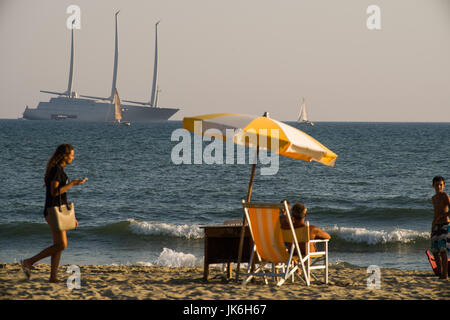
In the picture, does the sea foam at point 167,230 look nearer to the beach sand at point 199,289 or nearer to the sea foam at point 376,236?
the sea foam at point 376,236

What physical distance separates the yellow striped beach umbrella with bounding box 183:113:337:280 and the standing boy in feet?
4.41

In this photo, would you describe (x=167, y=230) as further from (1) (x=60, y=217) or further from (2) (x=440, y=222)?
(1) (x=60, y=217)

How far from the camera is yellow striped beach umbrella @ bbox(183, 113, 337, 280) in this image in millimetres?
5812

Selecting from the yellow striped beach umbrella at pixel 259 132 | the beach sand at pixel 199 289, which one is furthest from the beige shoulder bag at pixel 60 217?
the yellow striped beach umbrella at pixel 259 132

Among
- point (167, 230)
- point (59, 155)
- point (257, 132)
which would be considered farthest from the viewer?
point (167, 230)

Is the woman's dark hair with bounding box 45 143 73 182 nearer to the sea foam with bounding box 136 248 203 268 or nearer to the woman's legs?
the woman's legs

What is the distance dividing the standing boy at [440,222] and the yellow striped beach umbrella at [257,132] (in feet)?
4.41

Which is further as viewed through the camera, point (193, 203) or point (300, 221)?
point (193, 203)

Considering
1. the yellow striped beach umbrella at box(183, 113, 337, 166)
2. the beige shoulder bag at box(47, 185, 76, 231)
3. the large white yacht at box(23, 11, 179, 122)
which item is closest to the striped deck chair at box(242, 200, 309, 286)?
the yellow striped beach umbrella at box(183, 113, 337, 166)

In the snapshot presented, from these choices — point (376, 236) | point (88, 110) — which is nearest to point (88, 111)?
point (88, 110)

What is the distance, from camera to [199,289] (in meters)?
5.89

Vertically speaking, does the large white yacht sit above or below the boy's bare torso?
above

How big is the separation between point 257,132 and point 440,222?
96.7 inches

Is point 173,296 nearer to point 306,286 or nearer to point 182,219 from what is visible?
point 306,286
